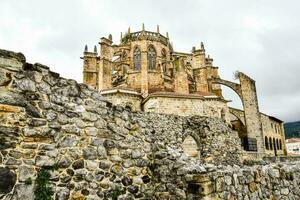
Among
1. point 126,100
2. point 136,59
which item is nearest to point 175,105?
Answer: point 126,100

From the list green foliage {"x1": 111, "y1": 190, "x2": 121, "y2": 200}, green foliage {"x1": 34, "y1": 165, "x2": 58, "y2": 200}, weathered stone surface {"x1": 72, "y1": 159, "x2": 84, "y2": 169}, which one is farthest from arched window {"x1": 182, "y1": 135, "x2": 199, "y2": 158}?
green foliage {"x1": 34, "y1": 165, "x2": 58, "y2": 200}

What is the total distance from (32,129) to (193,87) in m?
28.7

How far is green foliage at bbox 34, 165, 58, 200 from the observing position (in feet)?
10.9

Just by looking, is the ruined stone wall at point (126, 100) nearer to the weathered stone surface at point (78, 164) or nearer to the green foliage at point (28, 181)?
the weathered stone surface at point (78, 164)

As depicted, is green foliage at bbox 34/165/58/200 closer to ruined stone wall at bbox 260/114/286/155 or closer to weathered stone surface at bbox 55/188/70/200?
weathered stone surface at bbox 55/188/70/200

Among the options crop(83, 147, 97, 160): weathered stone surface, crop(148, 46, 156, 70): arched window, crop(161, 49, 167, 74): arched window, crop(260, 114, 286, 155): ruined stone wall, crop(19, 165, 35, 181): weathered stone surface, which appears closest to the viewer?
crop(19, 165, 35, 181): weathered stone surface

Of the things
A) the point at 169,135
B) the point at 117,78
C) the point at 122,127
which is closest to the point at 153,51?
the point at 117,78

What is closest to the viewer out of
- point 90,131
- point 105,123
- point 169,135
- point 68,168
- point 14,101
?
point 14,101

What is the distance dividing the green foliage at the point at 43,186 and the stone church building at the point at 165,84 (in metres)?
17.7

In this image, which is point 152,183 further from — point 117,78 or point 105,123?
point 117,78

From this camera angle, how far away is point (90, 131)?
4184 millimetres

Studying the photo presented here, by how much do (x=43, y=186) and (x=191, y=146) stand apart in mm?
14726

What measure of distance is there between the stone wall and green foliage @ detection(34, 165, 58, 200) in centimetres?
3

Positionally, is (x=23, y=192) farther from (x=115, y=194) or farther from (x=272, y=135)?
(x=272, y=135)
